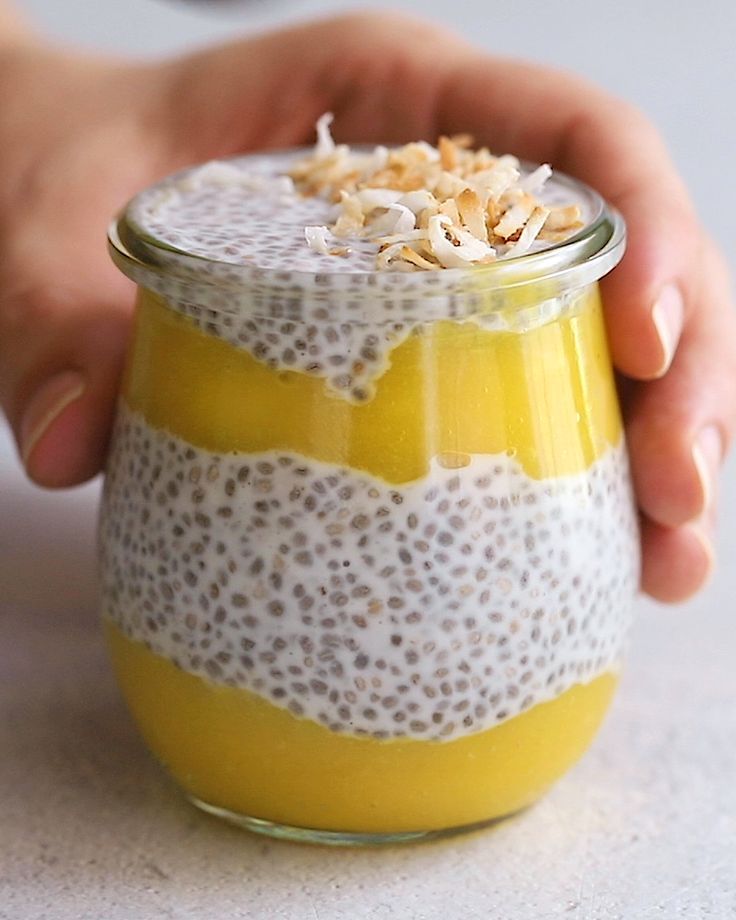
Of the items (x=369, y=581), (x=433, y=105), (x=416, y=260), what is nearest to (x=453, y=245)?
(x=416, y=260)

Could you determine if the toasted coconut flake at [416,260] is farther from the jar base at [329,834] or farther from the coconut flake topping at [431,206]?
the jar base at [329,834]

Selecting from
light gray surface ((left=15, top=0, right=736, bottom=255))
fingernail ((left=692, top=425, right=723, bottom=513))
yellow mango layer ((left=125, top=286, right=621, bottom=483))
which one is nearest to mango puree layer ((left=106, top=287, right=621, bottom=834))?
yellow mango layer ((left=125, top=286, right=621, bottom=483))

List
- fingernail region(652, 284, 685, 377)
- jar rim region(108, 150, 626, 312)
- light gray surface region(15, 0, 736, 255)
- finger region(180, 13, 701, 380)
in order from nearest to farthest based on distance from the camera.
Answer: jar rim region(108, 150, 626, 312) → fingernail region(652, 284, 685, 377) → finger region(180, 13, 701, 380) → light gray surface region(15, 0, 736, 255)

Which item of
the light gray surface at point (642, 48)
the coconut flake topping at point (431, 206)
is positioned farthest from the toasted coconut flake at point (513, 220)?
the light gray surface at point (642, 48)

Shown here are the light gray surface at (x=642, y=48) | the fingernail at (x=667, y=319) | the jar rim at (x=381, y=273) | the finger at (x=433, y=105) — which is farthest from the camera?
the light gray surface at (x=642, y=48)

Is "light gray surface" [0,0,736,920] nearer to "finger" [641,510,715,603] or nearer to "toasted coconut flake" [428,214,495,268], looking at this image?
"finger" [641,510,715,603]

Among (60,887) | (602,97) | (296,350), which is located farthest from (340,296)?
(602,97)
